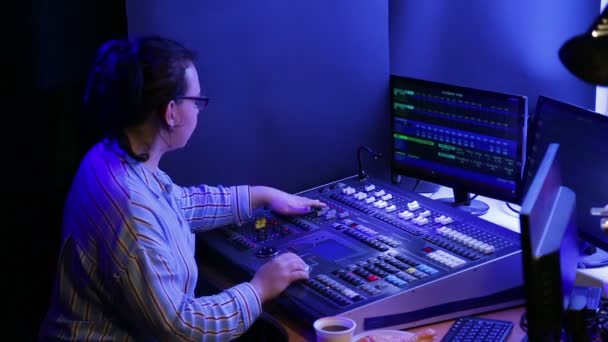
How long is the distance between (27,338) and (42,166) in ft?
1.72

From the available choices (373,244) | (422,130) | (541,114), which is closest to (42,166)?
(373,244)

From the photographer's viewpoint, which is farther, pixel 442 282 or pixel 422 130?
pixel 422 130

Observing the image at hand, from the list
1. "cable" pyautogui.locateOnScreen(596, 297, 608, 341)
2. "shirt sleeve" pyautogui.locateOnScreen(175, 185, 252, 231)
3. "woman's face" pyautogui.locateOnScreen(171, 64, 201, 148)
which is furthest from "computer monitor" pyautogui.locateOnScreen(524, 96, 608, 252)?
"woman's face" pyautogui.locateOnScreen(171, 64, 201, 148)

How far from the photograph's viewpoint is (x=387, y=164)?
2.96 m

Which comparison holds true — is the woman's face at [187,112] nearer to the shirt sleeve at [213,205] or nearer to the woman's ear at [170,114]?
the woman's ear at [170,114]

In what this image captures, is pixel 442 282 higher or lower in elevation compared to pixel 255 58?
lower

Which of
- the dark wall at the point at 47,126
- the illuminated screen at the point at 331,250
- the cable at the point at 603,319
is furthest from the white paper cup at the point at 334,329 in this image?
the dark wall at the point at 47,126

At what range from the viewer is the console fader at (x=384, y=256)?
2.04 metres

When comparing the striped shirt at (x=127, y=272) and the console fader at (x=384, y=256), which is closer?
the striped shirt at (x=127, y=272)

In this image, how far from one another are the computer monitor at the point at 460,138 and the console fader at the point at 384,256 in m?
0.16

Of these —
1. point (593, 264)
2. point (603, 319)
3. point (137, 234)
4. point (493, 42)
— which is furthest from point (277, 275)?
point (493, 42)

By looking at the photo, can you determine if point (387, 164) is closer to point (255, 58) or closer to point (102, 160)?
point (255, 58)

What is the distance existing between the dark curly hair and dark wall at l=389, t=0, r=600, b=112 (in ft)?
3.64

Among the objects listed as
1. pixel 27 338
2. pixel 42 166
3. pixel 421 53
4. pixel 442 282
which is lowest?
pixel 27 338
